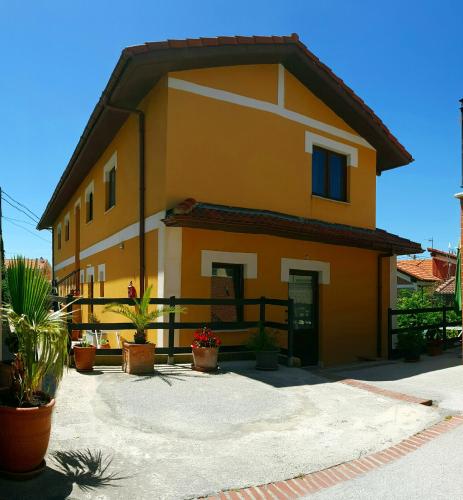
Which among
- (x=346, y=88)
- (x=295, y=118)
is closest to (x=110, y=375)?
(x=295, y=118)

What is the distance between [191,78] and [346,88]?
15.3ft

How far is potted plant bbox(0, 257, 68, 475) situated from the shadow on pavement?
131 millimetres

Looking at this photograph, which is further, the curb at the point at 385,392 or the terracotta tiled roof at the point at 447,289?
the terracotta tiled roof at the point at 447,289

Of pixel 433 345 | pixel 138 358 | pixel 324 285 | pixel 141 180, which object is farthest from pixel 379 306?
pixel 138 358

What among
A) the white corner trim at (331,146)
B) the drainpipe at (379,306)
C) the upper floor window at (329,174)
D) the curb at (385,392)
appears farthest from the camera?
the drainpipe at (379,306)

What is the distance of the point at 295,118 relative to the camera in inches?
467

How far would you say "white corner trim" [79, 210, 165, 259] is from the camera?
31.4 ft

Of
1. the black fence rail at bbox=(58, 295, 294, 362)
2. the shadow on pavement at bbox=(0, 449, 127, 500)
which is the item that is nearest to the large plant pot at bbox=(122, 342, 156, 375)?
the black fence rail at bbox=(58, 295, 294, 362)

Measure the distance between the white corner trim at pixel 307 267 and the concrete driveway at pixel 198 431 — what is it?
10.9 ft

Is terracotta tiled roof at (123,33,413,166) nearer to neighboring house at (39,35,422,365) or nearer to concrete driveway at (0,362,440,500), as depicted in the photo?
neighboring house at (39,35,422,365)

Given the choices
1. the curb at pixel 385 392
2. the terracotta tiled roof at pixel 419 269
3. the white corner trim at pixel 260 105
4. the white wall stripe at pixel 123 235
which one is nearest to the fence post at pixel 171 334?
the white wall stripe at pixel 123 235

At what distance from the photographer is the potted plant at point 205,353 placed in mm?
8047

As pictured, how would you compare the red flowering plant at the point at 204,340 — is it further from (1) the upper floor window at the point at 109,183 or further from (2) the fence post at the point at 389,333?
(1) the upper floor window at the point at 109,183

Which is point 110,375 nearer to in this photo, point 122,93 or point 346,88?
point 122,93
